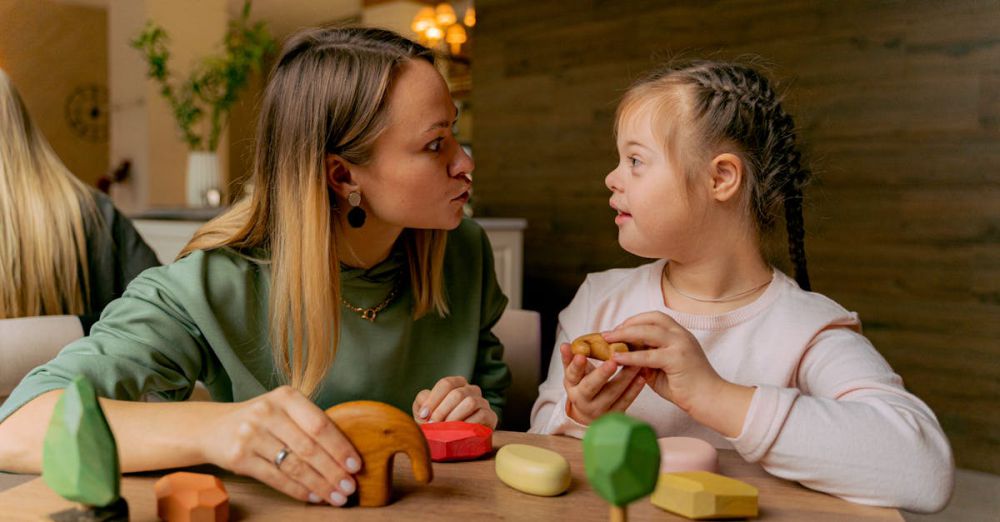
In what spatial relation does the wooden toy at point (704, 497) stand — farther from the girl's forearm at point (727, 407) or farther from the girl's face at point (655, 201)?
the girl's face at point (655, 201)

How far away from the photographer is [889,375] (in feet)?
3.10

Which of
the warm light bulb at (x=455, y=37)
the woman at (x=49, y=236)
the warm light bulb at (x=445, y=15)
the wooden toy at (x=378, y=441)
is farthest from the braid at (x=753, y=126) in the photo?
the warm light bulb at (x=455, y=37)

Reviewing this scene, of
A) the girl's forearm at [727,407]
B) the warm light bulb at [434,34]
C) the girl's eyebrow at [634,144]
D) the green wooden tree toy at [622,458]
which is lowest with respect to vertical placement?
the girl's forearm at [727,407]

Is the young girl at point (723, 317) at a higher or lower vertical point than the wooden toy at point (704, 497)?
higher

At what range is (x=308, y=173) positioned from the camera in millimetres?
1163

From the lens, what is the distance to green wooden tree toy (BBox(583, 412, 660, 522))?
489 millimetres

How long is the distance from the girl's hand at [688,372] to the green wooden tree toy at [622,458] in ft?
1.20

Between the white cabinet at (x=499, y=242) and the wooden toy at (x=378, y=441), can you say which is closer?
the wooden toy at (x=378, y=441)

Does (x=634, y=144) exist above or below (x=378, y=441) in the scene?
above

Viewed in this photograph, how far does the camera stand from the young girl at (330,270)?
3.52 ft

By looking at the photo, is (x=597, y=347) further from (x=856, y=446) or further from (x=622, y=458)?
(x=622, y=458)

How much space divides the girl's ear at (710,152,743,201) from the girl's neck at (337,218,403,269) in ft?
1.65

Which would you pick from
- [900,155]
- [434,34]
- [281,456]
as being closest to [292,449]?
[281,456]

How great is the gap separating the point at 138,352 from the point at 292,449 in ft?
1.25
